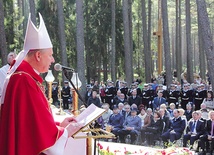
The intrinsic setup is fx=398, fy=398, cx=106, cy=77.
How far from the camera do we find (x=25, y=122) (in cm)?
310

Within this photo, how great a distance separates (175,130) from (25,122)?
842 cm

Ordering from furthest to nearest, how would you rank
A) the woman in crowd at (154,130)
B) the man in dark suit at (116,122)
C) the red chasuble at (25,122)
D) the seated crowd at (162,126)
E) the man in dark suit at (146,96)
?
the man in dark suit at (146,96)
the man in dark suit at (116,122)
the woman in crowd at (154,130)
the seated crowd at (162,126)
the red chasuble at (25,122)

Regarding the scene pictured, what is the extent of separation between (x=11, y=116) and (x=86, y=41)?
1080 inches

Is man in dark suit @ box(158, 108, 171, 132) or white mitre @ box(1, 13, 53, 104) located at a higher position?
white mitre @ box(1, 13, 53, 104)

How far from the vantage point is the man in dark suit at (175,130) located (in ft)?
35.9

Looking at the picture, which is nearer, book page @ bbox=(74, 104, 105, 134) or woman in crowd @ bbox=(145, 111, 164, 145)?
book page @ bbox=(74, 104, 105, 134)

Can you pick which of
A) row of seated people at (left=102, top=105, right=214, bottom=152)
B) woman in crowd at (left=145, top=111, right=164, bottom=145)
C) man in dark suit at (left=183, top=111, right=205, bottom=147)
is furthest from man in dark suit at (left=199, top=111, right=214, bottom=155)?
woman in crowd at (left=145, top=111, right=164, bottom=145)

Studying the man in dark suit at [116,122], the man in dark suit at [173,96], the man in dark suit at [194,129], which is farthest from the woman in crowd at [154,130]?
the man in dark suit at [173,96]

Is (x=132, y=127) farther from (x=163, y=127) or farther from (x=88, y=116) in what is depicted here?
(x=88, y=116)

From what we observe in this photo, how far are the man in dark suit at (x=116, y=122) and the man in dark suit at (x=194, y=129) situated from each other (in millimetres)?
2206

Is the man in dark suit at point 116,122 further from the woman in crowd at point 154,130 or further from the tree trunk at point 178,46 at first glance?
the tree trunk at point 178,46

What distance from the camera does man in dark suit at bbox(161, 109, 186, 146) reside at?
11.0 m

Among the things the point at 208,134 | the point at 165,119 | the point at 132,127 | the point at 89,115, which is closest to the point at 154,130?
the point at 165,119

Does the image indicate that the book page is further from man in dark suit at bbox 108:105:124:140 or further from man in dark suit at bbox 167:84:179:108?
man in dark suit at bbox 167:84:179:108
